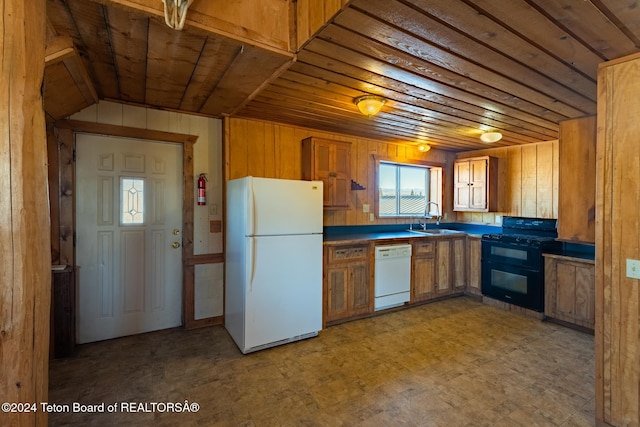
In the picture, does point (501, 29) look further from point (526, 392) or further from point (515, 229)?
point (515, 229)

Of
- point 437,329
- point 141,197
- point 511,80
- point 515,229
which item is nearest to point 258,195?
point 141,197

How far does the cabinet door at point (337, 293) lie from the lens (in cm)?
328

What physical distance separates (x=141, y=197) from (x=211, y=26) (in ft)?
6.63

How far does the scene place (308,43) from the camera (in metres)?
1.75

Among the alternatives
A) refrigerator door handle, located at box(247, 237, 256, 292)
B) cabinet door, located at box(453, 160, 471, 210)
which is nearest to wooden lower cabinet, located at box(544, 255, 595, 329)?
cabinet door, located at box(453, 160, 471, 210)

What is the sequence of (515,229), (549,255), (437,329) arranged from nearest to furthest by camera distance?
1. (437,329)
2. (549,255)
3. (515,229)

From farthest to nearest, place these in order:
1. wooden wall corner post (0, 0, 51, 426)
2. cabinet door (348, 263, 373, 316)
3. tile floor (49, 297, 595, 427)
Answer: cabinet door (348, 263, 373, 316), tile floor (49, 297, 595, 427), wooden wall corner post (0, 0, 51, 426)

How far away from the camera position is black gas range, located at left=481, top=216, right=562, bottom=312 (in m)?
3.55

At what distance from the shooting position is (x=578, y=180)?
2.54 meters

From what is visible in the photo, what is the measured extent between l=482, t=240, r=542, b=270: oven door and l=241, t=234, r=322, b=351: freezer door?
2534 mm

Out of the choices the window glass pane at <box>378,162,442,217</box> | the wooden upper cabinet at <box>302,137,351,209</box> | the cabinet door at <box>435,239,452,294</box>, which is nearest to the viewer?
the wooden upper cabinet at <box>302,137,351,209</box>

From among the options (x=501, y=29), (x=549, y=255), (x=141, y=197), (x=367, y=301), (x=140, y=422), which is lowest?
(x=140, y=422)

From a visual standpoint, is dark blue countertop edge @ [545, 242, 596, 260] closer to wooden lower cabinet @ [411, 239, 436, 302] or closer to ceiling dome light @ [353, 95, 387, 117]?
wooden lower cabinet @ [411, 239, 436, 302]

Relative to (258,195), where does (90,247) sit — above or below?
below
